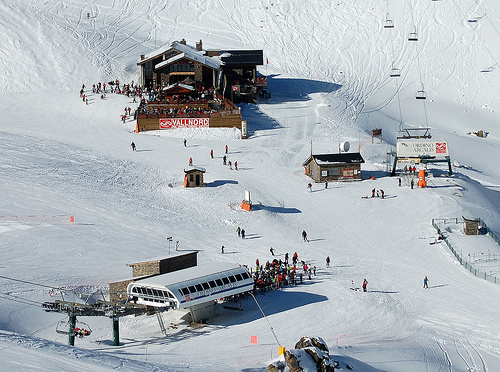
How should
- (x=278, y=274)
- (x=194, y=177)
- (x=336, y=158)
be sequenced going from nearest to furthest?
(x=278, y=274), (x=194, y=177), (x=336, y=158)

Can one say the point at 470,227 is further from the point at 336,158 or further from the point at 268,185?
the point at 268,185

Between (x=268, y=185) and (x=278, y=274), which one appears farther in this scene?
(x=268, y=185)

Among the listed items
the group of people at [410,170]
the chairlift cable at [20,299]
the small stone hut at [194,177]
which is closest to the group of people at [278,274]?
the chairlift cable at [20,299]

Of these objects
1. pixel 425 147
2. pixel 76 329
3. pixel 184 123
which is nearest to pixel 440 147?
pixel 425 147

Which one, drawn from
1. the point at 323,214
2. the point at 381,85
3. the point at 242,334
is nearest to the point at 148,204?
the point at 323,214

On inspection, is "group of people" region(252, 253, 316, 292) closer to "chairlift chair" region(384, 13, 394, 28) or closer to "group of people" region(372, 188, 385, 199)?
"group of people" region(372, 188, 385, 199)

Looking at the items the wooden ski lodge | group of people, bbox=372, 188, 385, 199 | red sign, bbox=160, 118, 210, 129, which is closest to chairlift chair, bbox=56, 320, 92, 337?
group of people, bbox=372, 188, 385, 199

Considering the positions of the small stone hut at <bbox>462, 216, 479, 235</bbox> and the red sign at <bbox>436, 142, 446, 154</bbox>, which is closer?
the small stone hut at <bbox>462, 216, 479, 235</bbox>
